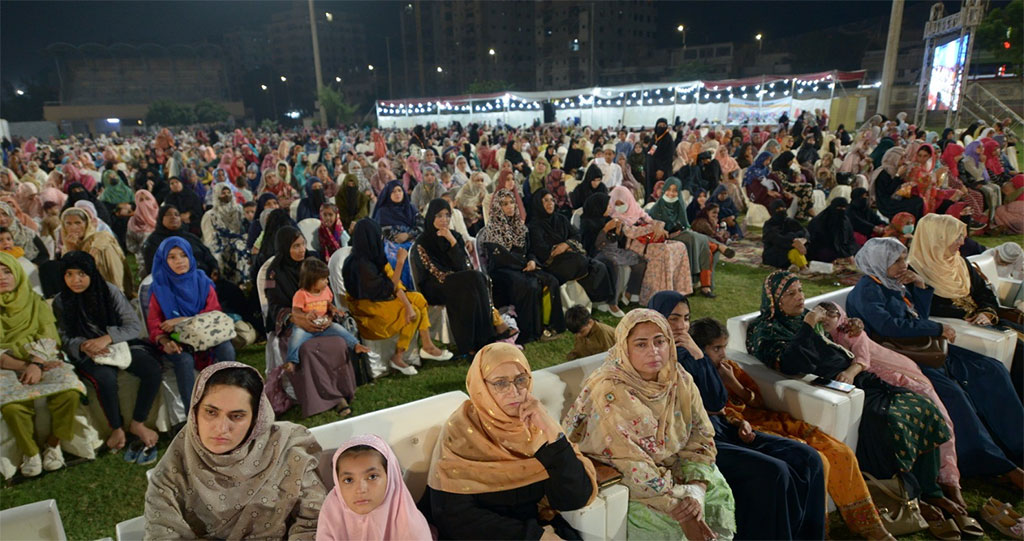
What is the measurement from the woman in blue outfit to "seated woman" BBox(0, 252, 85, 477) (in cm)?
404

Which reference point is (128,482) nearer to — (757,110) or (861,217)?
(861,217)

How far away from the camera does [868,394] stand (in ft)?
8.46

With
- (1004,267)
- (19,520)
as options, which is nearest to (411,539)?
(19,520)

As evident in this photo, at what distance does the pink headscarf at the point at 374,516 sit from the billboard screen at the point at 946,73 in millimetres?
18169

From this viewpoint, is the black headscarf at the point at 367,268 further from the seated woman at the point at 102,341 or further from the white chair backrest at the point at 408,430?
the white chair backrest at the point at 408,430

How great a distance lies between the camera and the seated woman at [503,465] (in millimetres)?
1777

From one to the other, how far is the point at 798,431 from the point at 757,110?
1815cm

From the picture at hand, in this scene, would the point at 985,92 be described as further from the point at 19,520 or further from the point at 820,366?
the point at 19,520

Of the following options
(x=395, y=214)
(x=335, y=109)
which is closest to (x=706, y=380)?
(x=395, y=214)

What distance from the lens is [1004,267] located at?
13.8 ft

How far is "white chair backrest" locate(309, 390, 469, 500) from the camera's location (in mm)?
1937

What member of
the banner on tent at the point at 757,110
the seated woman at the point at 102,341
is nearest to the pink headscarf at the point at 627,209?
the seated woman at the point at 102,341

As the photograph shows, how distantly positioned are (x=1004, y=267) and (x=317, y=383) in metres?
4.85

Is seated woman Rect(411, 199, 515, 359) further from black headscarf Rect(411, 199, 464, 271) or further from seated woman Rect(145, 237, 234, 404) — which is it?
seated woman Rect(145, 237, 234, 404)
